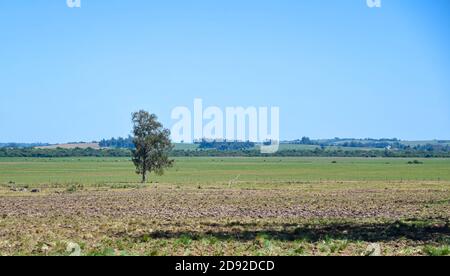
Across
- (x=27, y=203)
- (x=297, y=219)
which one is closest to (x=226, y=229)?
(x=297, y=219)

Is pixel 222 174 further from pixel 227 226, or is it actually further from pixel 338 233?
pixel 338 233

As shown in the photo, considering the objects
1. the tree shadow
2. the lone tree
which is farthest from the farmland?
the lone tree

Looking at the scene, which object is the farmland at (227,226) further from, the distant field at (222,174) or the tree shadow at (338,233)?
the distant field at (222,174)

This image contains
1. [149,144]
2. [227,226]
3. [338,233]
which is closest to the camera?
[338,233]

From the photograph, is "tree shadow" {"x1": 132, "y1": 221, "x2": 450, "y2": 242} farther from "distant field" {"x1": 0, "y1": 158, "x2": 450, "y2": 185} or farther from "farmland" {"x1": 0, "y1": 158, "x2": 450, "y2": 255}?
"distant field" {"x1": 0, "y1": 158, "x2": 450, "y2": 185}

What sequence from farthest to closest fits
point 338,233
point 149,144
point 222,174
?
point 222,174 → point 149,144 → point 338,233

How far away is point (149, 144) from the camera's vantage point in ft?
250

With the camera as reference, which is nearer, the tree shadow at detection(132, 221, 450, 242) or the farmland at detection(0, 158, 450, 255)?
the farmland at detection(0, 158, 450, 255)

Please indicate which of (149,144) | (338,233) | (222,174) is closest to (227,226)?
(338,233)

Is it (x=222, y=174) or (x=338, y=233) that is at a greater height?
(x=338, y=233)

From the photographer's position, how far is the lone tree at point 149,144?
250 feet

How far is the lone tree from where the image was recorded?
76188mm
